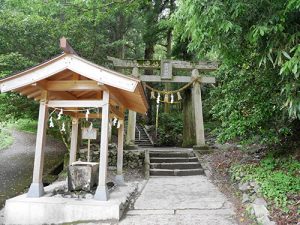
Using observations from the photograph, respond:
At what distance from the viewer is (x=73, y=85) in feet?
19.0

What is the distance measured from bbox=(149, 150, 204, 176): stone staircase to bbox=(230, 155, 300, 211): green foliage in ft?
6.59

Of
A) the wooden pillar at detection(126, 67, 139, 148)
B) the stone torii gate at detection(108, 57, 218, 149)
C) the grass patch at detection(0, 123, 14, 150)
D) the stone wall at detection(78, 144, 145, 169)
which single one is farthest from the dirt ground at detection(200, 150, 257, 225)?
the grass patch at detection(0, 123, 14, 150)

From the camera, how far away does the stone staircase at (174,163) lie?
9406mm

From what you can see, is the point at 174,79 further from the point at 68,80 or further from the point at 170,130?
the point at 68,80

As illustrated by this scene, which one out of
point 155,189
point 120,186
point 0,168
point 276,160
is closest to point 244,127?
point 276,160

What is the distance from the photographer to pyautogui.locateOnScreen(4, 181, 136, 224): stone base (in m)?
4.97

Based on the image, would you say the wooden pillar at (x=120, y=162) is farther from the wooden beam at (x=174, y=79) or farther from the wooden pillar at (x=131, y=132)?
the wooden beam at (x=174, y=79)

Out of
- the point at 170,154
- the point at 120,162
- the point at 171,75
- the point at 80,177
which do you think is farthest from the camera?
the point at 171,75

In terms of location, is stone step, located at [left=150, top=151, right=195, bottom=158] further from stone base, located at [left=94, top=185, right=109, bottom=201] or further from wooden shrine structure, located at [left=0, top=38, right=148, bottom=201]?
stone base, located at [left=94, top=185, right=109, bottom=201]

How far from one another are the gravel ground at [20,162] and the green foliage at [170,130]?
535cm

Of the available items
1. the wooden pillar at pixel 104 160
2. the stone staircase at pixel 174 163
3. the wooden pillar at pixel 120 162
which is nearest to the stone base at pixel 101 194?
the wooden pillar at pixel 104 160

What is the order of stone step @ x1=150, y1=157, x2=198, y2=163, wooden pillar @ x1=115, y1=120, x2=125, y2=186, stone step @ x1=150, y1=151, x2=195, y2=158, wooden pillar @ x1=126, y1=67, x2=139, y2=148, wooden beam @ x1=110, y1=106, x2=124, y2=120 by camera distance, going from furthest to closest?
wooden pillar @ x1=126, y1=67, x2=139, y2=148, stone step @ x1=150, y1=151, x2=195, y2=158, stone step @ x1=150, y1=157, x2=198, y2=163, wooden pillar @ x1=115, y1=120, x2=125, y2=186, wooden beam @ x1=110, y1=106, x2=124, y2=120

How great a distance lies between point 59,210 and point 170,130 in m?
11.7

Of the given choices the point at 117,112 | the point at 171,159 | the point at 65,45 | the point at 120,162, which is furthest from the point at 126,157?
the point at 65,45
